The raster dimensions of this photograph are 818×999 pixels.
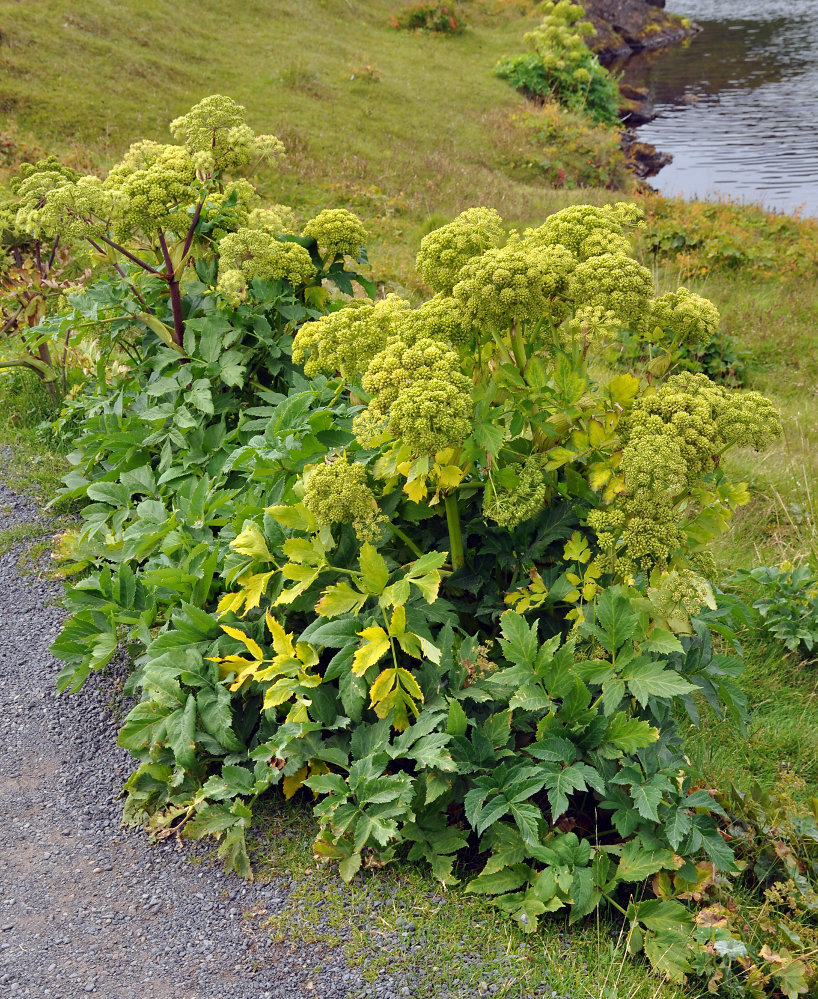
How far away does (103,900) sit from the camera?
124 inches

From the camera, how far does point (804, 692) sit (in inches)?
187

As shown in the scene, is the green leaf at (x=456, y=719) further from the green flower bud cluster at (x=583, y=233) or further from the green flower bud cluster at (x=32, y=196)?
the green flower bud cluster at (x=32, y=196)

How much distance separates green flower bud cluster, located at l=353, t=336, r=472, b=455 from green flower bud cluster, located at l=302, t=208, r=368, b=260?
6.84 feet

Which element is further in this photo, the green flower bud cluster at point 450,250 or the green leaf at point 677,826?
the green flower bud cluster at point 450,250

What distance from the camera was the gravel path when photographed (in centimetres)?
285

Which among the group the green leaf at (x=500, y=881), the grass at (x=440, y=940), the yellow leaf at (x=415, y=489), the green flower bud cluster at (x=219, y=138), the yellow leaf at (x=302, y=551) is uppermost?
the green flower bud cluster at (x=219, y=138)

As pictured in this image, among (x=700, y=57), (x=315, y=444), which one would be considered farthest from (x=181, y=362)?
(x=700, y=57)

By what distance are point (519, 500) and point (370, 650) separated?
83 cm

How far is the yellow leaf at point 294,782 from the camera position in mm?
3417

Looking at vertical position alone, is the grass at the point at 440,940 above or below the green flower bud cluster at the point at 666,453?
below

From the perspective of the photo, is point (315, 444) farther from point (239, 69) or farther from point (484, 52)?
point (484, 52)

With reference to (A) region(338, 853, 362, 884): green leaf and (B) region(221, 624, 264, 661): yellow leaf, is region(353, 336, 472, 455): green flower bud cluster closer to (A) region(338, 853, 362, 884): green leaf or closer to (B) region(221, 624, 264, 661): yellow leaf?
(B) region(221, 624, 264, 661): yellow leaf

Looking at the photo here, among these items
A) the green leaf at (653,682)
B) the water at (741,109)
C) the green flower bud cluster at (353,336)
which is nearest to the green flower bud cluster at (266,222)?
the green flower bud cluster at (353,336)

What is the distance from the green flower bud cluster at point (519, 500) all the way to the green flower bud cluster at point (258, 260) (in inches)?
87.5
